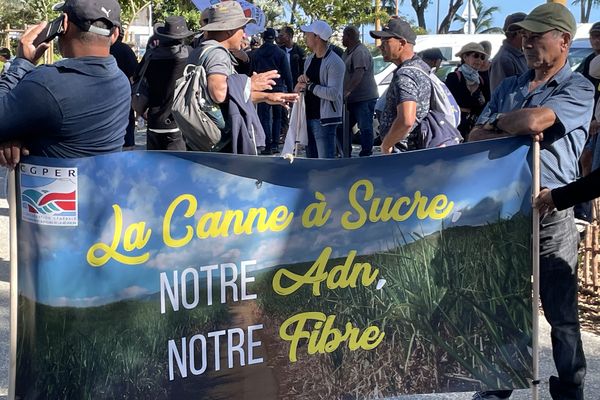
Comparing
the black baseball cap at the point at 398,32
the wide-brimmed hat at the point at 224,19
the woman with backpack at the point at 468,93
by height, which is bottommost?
the woman with backpack at the point at 468,93

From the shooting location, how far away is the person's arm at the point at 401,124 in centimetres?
565

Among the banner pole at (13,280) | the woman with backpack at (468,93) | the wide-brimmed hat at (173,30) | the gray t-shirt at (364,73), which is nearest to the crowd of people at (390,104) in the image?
the banner pole at (13,280)

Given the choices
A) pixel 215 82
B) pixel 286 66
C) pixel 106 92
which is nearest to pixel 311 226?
pixel 106 92

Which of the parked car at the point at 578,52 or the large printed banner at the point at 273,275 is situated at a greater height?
the large printed banner at the point at 273,275

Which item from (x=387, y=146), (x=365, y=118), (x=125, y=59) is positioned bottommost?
(x=365, y=118)

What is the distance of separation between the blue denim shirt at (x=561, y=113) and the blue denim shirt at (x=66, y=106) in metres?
1.72

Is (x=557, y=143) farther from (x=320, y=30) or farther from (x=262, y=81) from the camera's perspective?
(x=320, y=30)

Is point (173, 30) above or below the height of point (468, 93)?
above

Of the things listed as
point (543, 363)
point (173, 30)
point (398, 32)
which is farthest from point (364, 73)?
point (543, 363)

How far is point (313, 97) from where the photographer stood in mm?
10078

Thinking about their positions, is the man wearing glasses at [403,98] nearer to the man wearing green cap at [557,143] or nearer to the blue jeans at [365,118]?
the man wearing green cap at [557,143]

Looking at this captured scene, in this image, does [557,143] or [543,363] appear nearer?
[557,143]

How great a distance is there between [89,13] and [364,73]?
8238 mm

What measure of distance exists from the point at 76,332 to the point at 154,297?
31 centimetres
